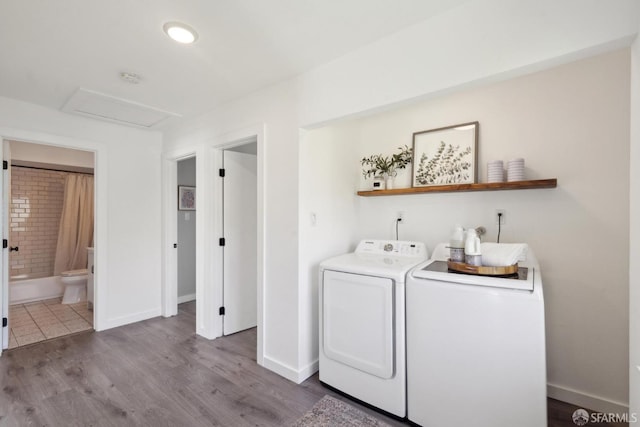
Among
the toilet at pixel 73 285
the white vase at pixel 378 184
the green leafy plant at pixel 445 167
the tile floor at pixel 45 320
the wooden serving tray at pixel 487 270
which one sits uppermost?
the green leafy plant at pixel 445 167

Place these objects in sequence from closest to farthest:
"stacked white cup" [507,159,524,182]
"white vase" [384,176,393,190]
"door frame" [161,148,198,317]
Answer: "stacked white cup" [507,159,524,182]
"white vase" [384,176,393,190]
"door frame" [161,148,198,317]

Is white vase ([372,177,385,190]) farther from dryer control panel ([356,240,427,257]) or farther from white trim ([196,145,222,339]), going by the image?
white trim ([196,145,222,339])

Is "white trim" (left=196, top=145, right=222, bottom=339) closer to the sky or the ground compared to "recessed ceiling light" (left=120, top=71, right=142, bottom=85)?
closer to the ground

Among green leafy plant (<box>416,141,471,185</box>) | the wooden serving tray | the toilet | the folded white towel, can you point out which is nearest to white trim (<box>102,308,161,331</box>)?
the toilet

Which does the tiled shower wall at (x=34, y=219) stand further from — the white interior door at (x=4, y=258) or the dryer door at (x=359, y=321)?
the dryer door at (x=359, y=321)

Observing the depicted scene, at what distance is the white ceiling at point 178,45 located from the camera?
Result: 1590 mm

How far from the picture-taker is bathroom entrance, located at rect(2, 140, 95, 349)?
164 inches

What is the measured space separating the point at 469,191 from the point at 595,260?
2.94ft

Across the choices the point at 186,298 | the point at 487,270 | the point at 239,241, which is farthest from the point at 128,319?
the point at 487,270

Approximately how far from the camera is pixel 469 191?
2.40m

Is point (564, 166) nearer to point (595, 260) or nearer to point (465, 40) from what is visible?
point (595, 260)

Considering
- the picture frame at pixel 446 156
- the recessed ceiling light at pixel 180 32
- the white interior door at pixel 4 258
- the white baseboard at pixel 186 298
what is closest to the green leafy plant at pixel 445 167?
the picture frame at pixel 446 156

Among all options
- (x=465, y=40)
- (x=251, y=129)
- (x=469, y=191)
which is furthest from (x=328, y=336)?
(x=465, y=40)

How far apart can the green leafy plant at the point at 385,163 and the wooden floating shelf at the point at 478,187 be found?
0.83ft
